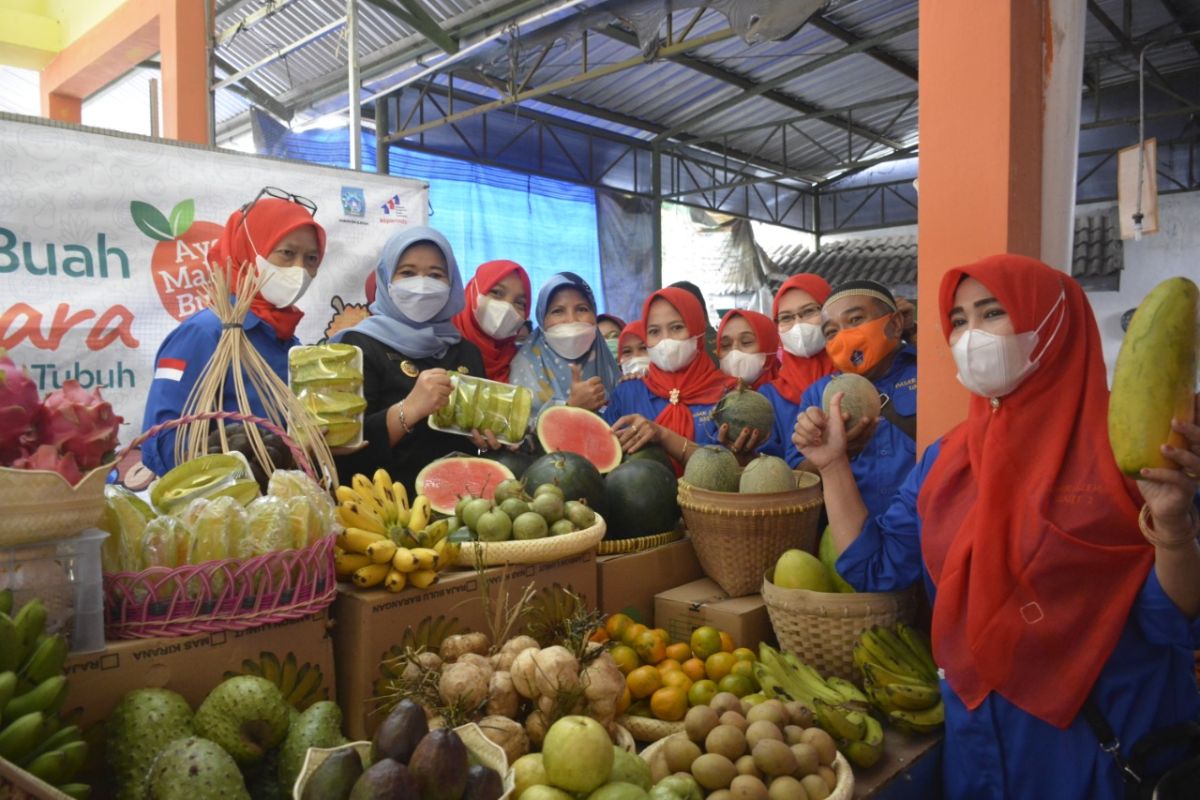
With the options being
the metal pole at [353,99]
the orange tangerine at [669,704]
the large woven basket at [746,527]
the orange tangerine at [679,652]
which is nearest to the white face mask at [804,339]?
the large woven basket at [746,527]

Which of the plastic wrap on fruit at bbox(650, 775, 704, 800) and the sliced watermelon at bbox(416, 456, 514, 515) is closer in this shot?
the plastic wrap on fruit at bbox(650, 775, 704, 800)

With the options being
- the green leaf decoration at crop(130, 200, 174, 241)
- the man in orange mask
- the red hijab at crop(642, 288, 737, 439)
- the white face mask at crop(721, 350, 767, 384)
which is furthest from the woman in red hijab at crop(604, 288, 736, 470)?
the green leaf decoration at crop(130, 200, 174, 241)

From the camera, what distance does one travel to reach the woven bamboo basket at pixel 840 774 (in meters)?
1.80

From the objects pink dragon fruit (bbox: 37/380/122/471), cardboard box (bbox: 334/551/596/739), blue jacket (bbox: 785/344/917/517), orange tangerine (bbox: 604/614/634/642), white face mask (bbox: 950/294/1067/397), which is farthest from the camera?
blue jacket (bbox: 785/344/917/517)

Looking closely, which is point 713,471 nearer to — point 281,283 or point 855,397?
point 855,397

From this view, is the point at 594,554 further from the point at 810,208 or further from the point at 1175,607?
the point at 810,208

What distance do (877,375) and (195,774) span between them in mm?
2611

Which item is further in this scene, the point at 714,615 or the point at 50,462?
the point at 714,615

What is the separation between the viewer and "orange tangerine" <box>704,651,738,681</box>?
2.38m

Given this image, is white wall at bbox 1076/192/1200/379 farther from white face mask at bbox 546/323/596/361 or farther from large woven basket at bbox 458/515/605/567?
large woven basket at bbox 458/515/605/567

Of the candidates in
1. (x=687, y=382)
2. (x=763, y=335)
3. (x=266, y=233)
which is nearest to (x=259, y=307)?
(x=266, y=233)

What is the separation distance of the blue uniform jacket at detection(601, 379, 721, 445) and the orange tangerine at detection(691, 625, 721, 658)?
4.37 ft

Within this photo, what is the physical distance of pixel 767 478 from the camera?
2754mm

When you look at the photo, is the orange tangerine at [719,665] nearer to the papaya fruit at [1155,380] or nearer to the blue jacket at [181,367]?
the papaya fruit at [1155,380]
